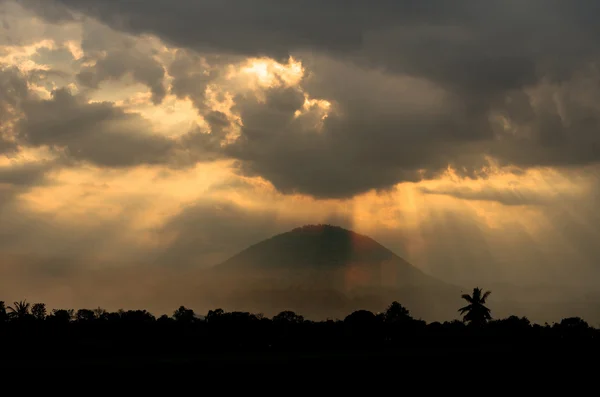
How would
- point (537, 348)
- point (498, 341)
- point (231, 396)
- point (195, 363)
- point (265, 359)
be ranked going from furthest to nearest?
point (498, 341), point (537, 348), point (265, 359), point (195, 363), point (231, 396)

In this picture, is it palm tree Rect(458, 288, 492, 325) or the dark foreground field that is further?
palm tree Rect(458, 288, 492, 325)

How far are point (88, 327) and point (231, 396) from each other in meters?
95.7

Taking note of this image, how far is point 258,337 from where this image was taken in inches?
6683

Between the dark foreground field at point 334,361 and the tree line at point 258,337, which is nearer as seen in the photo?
the dark foreground field at point 334,361

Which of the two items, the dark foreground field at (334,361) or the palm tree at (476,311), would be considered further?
the palm tree at (476,311)

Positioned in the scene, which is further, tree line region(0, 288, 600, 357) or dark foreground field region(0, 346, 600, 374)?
tree line region(0, 288, 600, 357)

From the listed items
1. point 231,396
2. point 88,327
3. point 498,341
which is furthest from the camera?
point 88,327

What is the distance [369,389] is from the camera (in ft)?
325

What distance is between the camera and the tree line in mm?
152250

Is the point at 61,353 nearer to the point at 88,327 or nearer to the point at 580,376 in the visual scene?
the point at 88,327

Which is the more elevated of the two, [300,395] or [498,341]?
[498,341]

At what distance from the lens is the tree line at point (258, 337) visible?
152250 mm

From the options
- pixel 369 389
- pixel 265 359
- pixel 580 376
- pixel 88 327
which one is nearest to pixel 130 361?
pixel 265 359

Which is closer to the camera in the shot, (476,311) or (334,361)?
(334,361)
